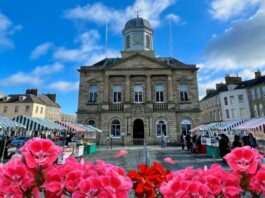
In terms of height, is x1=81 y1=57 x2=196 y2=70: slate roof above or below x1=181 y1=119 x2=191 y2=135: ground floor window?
above

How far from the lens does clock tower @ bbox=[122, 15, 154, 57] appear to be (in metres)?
36.5

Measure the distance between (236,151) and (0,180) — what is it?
146cm

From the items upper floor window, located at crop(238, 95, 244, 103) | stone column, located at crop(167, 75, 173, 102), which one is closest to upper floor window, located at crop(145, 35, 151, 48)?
stone column, located at crop(167, 75, 173, 102)

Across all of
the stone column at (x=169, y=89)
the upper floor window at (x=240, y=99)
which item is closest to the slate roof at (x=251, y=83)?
the upper floor window at (x=240, y=99)

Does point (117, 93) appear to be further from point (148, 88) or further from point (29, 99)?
point (29, 99)

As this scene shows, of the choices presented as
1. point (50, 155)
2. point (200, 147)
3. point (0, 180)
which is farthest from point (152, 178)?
point (200, 147)

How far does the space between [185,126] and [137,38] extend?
56.3 ft

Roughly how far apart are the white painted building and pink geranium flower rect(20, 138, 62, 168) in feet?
163

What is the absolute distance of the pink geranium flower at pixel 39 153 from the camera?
4.02 feet

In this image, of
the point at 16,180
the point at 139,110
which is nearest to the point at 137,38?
the point at 139,110

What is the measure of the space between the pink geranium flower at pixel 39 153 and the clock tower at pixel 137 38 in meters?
35.7

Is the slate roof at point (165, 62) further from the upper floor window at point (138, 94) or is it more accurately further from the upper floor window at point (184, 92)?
the upper floor window at point (138, 94)

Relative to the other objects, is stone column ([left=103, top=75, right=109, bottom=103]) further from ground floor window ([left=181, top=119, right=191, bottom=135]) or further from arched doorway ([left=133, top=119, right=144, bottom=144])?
ground floor window ([left=181, top=119, right=191, bottom=135])

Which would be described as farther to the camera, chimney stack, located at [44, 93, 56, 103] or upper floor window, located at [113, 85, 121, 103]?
→ chimney stack, located at [44, 93, 56, 103]
